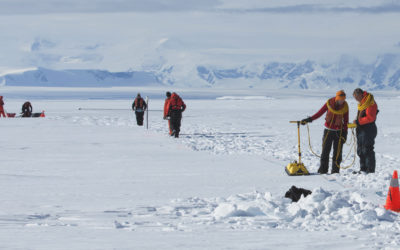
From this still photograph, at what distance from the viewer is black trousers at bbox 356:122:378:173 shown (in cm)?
852

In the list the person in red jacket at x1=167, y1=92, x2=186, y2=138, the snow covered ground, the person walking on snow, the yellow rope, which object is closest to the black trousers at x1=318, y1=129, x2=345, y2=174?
the snow covered ground

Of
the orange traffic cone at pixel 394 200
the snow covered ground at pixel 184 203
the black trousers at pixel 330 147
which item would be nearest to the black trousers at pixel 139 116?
the snow covered ground at pixel 184 203

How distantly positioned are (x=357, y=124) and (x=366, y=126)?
0.16 metres

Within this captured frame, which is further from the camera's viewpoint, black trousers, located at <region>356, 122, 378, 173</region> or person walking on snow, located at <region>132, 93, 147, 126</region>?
person walking on snow, located at <region>132, 93, 147, 126</region>

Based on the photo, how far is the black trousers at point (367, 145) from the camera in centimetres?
852

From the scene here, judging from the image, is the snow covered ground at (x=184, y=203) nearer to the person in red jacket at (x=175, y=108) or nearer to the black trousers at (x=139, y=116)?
the person in red jacket at (x=175, y=108)

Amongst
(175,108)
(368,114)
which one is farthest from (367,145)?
(175,108)

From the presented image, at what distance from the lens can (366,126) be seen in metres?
8.53

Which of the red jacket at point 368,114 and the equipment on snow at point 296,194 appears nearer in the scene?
the equipment on snow at point 296,194

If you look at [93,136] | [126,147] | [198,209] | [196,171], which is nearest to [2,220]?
[198,209]

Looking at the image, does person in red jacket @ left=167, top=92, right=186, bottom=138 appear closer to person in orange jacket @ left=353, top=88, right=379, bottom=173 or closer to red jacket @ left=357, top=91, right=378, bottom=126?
person in orange jacket @ left=353, top=88, right=379, bottom=173

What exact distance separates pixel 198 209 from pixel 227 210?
462mm

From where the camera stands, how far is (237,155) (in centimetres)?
1198

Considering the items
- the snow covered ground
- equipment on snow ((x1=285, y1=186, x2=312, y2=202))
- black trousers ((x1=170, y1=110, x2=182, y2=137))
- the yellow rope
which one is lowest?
the snow covered ground
